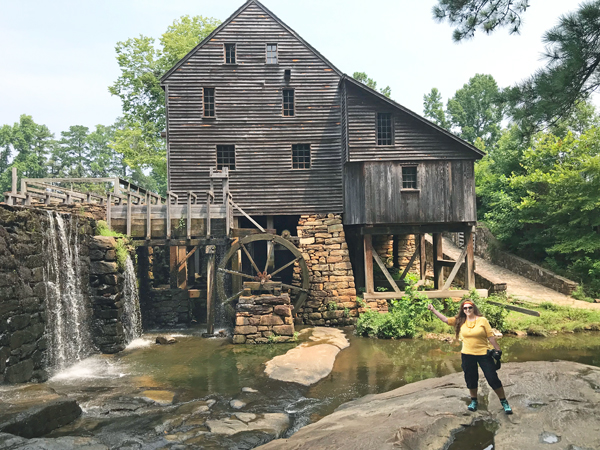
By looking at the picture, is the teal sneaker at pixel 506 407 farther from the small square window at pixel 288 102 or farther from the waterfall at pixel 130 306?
the small square window at pixel 288 102

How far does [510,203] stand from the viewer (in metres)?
20.4

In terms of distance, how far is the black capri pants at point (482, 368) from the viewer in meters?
5.02

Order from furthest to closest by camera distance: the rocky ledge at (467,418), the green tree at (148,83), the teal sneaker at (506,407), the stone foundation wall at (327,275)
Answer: the green tree at (148,83) → the stone foundation wall at (327,275) → the teal sneaker at (506,407) → the rocky ledge at (467,418)

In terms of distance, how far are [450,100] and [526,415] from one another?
39561 mm

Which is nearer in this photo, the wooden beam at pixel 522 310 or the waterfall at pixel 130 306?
the waterfall at pixel 130 306

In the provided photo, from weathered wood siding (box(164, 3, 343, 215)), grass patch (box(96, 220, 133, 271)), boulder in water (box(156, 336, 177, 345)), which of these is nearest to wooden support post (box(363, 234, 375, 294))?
weathered wood siding (box(164, 3, 343, 215))

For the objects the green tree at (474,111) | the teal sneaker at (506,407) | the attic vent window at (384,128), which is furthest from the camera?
the green tree at (474,111)

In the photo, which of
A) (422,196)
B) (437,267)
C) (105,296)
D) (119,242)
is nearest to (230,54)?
(119,242)

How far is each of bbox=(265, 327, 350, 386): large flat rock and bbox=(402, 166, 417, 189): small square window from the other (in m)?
5.68

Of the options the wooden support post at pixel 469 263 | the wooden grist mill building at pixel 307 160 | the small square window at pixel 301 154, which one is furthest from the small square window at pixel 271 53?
the wooden support post at pixel 469 263

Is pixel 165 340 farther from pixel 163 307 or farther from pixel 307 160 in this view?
pixel 307 160

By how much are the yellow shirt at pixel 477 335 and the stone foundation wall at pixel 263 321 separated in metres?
7.29

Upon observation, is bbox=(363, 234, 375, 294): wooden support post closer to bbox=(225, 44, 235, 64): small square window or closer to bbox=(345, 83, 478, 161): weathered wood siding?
bbox=(345, 83, 478, 161): weathered wood siding

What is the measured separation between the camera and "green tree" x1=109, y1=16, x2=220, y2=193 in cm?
2550
